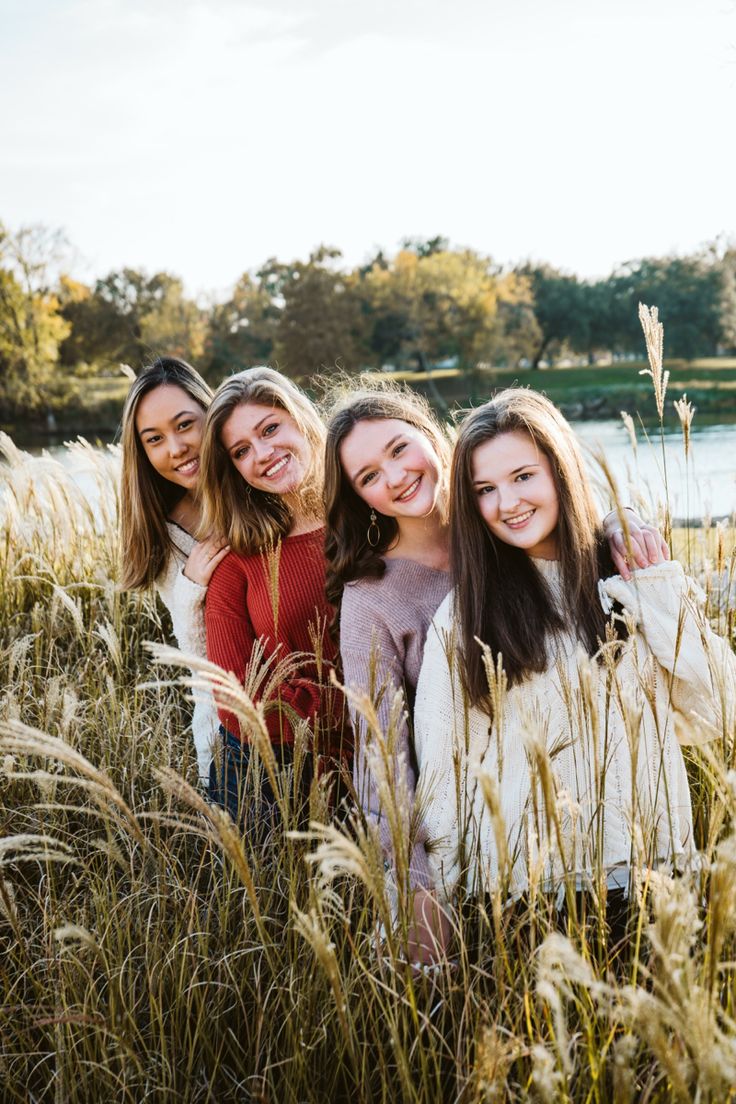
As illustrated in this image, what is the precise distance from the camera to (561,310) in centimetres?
4475

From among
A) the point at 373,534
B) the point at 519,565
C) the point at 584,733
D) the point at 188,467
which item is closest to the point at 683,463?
the point at 188,467

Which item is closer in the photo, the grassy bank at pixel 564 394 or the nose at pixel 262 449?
the nose at pixel 262 449

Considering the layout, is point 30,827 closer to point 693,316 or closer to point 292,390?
point 292,390

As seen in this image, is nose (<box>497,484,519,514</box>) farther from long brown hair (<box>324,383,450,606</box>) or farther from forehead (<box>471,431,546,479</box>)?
long brown hair (<box>324,383,450,606</box>)

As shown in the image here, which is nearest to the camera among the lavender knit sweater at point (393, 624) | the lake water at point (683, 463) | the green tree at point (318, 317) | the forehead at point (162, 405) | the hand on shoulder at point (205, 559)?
the lavender knit sweater at point (393, 624)

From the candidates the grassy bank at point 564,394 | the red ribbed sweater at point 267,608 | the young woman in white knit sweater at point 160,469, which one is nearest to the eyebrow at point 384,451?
the red ribbed sweater at point 267,608

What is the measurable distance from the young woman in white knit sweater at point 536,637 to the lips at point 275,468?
771mm

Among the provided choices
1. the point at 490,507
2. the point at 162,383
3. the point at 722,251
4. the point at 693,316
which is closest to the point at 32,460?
the point at 162,383

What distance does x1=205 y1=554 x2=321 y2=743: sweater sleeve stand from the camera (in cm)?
280

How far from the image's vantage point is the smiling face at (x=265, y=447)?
9.70 ft

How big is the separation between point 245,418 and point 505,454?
1.03 metres

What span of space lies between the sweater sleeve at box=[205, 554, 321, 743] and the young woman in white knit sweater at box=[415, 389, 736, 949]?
71cm

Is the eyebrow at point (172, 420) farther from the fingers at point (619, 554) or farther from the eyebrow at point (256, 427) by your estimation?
the fingers at point (619, 554)

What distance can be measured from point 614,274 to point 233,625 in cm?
4807
